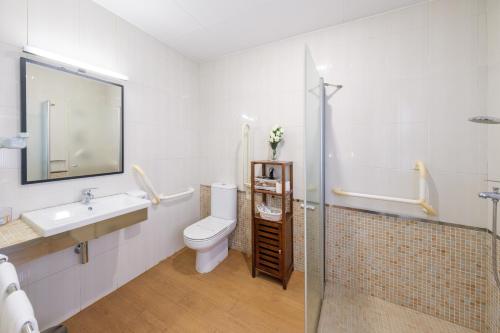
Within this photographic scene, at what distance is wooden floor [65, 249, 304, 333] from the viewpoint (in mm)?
1439

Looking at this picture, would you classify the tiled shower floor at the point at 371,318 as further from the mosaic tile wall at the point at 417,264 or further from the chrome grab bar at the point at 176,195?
Answer: the chrome grab bar at the point at 176,195

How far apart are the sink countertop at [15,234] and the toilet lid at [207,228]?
103cm

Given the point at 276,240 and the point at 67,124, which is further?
the point at 276,240

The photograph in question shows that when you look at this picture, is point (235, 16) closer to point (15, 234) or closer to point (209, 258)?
point (15, 234)

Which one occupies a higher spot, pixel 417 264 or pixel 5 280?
pixel 5 280

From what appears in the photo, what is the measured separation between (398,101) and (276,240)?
1.51 meters

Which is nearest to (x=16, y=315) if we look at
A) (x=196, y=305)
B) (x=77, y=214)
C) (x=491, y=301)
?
(x=77, y=214)

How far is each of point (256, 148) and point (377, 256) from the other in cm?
145

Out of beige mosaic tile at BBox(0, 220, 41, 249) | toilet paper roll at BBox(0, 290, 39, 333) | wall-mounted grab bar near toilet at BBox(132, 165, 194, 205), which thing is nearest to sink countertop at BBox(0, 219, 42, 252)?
beige mosaic tile at BBox(0, 220, 41, 249)

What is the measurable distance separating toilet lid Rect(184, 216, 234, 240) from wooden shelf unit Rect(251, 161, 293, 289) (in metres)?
0.35

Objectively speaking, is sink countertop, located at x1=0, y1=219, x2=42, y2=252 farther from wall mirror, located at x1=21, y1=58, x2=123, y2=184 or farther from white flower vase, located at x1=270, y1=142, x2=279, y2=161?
white flower vase, located at x1=270, y1=142, x2=279, y2=161

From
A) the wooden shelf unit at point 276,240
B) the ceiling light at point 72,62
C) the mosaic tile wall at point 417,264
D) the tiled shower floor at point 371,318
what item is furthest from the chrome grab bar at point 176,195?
the tiled shower floor at point 371,318

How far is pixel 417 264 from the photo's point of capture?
1557 millimetres

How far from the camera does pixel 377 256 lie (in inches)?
66.6
